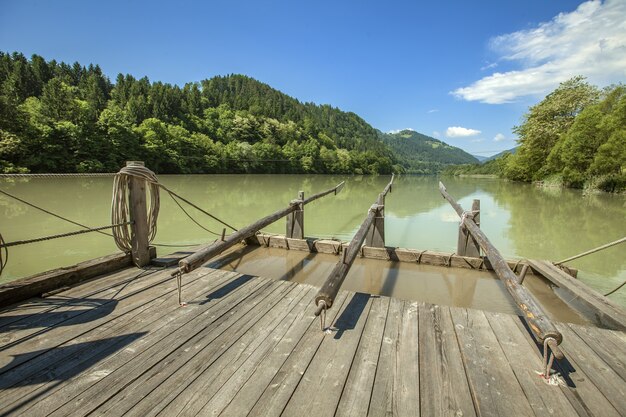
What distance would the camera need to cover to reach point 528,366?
214cm

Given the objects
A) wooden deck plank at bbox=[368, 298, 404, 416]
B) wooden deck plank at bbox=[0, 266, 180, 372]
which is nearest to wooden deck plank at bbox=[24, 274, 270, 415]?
wooden deck plank at bbox=[0, 266, 180, 372]

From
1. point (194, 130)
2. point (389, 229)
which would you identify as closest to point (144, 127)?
point (194, 130)

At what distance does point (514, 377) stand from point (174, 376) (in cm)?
225

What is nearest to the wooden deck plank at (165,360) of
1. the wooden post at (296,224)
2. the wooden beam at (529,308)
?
the wooden beam at (529,308)

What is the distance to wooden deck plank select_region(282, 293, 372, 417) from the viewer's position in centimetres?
173

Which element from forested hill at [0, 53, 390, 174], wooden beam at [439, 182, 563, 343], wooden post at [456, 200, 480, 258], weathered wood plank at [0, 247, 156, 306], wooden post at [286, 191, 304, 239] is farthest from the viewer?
forested hill at [0, 53, 390, 174]

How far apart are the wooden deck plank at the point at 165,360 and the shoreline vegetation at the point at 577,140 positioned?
29.6 meters

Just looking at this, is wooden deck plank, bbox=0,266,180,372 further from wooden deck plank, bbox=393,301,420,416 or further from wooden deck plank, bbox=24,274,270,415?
wooden deck plank, bbox=393,301,420,416

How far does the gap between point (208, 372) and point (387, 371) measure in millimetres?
1201

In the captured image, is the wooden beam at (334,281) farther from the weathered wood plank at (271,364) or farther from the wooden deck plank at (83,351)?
the wooden deck plank at (83,351)

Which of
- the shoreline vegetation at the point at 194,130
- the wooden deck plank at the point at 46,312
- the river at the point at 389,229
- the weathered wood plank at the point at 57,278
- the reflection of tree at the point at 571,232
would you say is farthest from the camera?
the shoreline vegetation at the point at 194,130

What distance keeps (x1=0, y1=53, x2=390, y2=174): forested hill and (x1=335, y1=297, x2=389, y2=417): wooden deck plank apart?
37.2m

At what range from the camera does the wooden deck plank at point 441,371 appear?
1.75 m

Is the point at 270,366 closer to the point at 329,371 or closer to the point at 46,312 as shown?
the point at 329,371
